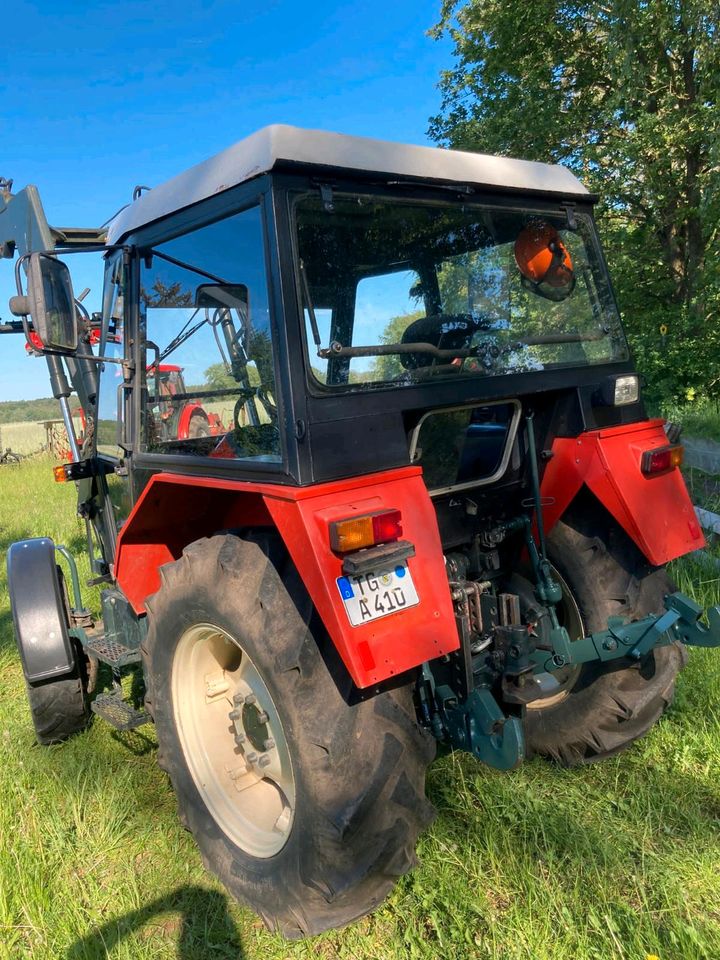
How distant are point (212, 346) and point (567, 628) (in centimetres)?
173

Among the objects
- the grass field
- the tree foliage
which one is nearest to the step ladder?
the grass field

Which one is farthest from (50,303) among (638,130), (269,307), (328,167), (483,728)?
(638,130)

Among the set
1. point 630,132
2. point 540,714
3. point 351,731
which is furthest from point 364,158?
point 630,132

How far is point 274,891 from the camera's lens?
2.03 metres

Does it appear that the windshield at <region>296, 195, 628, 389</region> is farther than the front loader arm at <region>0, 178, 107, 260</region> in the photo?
No

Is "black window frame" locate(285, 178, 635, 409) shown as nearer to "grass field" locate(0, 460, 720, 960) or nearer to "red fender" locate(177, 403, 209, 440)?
"red fender" locate(177, 403, 209, 440)

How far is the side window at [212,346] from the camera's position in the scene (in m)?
2.02

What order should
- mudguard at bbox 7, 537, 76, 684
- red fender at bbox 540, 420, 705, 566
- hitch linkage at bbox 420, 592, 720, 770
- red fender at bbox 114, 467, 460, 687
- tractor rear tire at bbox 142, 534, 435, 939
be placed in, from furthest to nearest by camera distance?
1. mudguard at bbox 7, 537, 76, 684
2. red fender at bbox 540, 420, 705, 566
3. hitch linkage at bbox 420, 592, 720, 770
4. tractor rear tire at bbox 142, 534, 435, 939
5. red fender at bbox 114, 467, 460, 687

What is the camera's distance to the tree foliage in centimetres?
862

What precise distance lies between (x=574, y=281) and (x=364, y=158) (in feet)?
3.47

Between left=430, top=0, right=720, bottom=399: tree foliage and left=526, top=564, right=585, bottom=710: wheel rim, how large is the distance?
23.5 feet

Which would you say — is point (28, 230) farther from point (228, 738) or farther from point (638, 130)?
point (638, 130)

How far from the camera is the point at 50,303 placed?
233 cm

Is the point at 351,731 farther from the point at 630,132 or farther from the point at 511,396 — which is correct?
the point at 630,132
